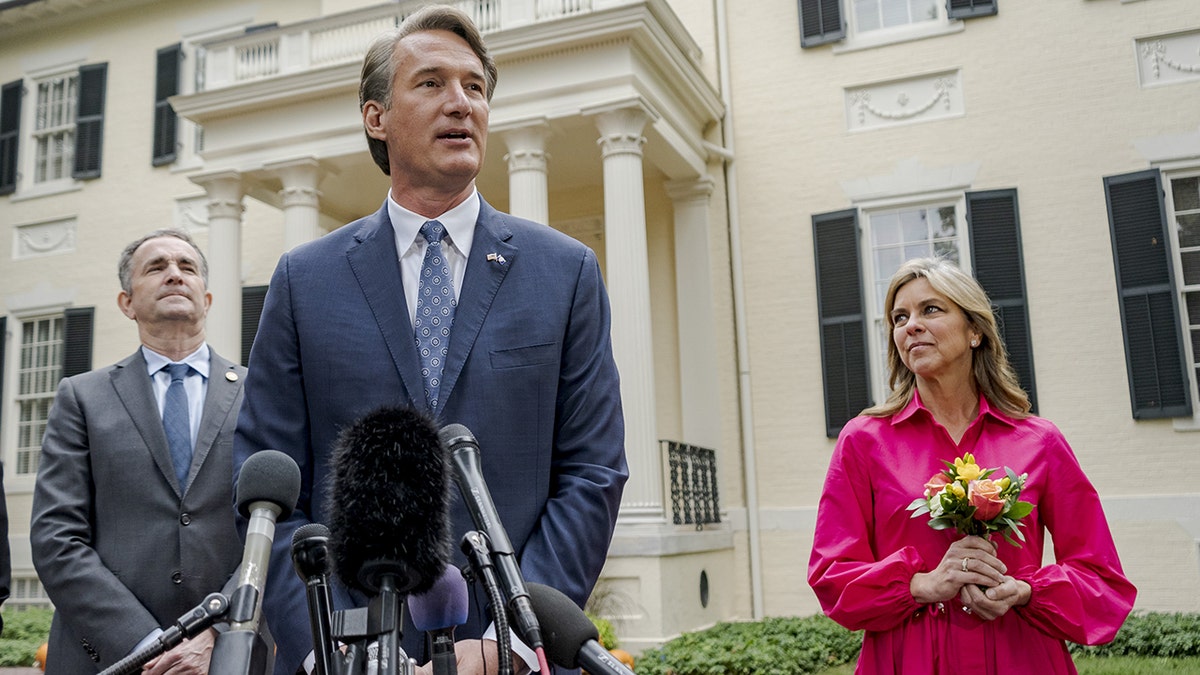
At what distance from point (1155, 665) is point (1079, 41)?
6.92m

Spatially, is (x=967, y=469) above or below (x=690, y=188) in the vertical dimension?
below

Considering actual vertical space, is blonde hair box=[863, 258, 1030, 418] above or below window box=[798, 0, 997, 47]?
below

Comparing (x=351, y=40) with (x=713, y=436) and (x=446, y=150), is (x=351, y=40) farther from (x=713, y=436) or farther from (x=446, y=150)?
(x=446, y=150)

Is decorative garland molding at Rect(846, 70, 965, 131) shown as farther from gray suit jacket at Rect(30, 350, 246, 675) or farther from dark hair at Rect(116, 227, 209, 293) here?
gray suit jacket at Rect(30, 350, 246, 675)

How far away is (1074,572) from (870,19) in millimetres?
10612

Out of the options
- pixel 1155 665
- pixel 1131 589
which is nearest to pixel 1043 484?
pixel 1131 589

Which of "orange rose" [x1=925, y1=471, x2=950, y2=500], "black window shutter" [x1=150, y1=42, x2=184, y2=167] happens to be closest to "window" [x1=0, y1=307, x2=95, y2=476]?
"black window shutter" [x1=150, y1=42, x2=184, y2=167]

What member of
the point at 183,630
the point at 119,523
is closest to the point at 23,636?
the point at 119,523

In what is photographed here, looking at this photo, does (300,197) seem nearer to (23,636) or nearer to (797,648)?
(23,636)

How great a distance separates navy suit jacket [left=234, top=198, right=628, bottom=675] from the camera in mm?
1948

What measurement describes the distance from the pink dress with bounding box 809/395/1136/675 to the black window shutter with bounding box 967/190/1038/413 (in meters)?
8.43

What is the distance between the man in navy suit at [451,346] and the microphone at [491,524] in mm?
551

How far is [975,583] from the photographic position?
9.58 ft

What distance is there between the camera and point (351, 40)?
489 inches
